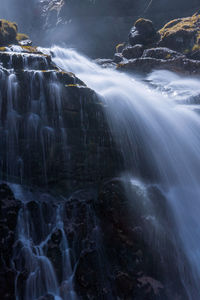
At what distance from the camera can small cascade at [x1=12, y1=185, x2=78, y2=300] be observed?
22.7 ft

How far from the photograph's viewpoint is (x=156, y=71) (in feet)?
62.3

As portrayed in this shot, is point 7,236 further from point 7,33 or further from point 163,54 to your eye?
point 163,54

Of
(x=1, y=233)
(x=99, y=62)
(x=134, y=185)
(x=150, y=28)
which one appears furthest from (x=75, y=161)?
(x=150, y=28)

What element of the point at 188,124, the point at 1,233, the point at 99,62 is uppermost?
the point at 99,62

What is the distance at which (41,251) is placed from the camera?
24.9 feet

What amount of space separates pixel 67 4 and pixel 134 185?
38985 millimetres

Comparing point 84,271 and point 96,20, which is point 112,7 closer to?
point 96,20

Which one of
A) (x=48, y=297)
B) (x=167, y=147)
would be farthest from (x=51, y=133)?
(x=48, y=297)

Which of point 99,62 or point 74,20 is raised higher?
point 74,20

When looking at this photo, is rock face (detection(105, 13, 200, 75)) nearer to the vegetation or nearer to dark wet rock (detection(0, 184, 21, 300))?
the vegetation

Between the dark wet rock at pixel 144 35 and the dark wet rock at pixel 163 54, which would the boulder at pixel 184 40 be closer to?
the dark wet rock at pixel 144 35

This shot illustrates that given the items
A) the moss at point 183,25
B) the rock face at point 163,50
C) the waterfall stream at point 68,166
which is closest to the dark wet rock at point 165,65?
the rock face at point 163,50

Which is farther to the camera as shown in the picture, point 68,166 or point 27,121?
point 68,166

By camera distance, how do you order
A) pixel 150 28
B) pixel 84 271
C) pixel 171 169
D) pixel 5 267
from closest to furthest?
pixel 5 267, pixel 84 271, pixel 171 169, pixel 150 28
